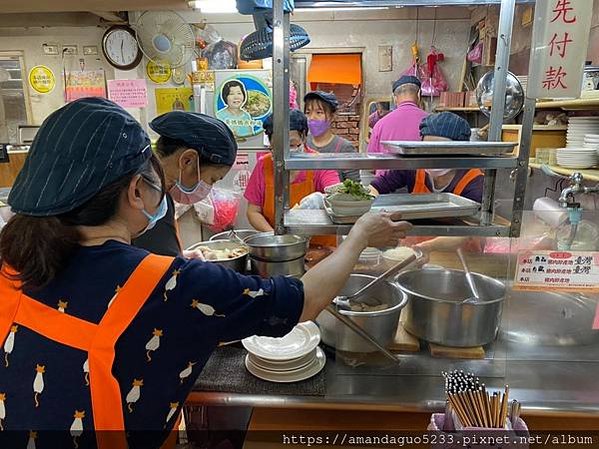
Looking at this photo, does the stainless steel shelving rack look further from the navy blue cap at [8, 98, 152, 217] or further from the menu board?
the menu board

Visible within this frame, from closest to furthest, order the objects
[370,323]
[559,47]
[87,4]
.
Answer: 1. [559,47]
2. [370,323]
3. [87,4]

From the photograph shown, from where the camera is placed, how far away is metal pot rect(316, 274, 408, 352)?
51.0 inches

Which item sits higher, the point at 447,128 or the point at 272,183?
the point at 447,128

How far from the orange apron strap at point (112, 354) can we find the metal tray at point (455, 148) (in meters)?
0.74

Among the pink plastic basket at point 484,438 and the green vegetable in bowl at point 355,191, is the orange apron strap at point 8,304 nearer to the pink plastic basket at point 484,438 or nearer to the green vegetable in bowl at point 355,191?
the green vegetable in bowl at point 355,191

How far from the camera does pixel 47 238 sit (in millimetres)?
856

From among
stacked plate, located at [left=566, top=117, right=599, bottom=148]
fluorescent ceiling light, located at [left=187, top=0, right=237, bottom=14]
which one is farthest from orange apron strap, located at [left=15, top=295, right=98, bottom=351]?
stacked plate, located at [left=566, top=117, right=599, bottom=148]

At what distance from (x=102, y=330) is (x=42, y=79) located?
4.95 meters

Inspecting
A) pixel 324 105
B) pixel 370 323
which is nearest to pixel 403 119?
pixel 324 105

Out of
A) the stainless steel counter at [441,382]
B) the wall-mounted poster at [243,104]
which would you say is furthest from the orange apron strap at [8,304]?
the wall-mounted poster at [243,104]

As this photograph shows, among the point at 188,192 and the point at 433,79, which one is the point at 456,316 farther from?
the point at 433,79

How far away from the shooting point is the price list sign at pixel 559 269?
1316mm

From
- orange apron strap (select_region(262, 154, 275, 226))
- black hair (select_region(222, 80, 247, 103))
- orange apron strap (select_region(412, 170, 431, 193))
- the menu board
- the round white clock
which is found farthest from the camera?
the round white clock

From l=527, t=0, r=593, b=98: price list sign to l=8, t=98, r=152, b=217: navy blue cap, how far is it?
108 cm
